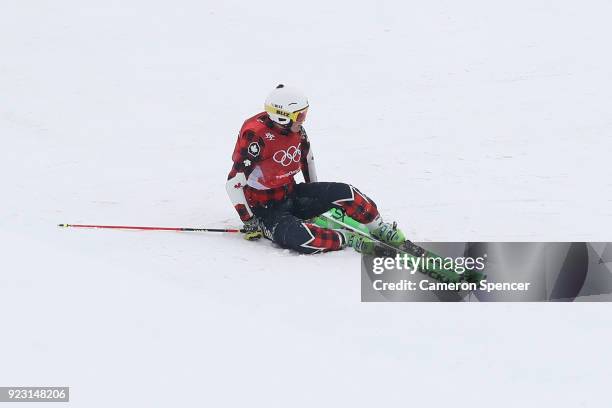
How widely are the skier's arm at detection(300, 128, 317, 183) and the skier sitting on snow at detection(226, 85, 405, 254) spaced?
13mm

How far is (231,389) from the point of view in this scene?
5234mm

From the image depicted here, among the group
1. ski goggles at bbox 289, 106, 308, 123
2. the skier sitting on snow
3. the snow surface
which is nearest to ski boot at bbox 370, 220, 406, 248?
the skier sitting on snow

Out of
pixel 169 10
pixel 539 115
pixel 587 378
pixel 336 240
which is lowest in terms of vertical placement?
pixel 587 378

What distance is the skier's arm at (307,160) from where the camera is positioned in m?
8.11

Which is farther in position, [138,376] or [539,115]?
[539,115]

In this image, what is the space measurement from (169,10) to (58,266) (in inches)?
400

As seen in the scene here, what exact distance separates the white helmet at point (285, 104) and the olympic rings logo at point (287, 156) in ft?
1.01

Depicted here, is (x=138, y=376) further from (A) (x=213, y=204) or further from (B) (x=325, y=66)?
(B) (x=325, y=66)

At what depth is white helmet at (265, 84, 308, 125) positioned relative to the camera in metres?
7.50

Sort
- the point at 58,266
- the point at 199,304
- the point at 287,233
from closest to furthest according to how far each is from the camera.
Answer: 1. the point at 199,304
2. the point at 58,266
3. the point at 287,233

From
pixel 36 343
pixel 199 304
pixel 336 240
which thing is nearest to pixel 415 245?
pixel 336 240

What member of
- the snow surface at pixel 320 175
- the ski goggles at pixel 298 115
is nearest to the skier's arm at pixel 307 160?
the ski goggles at pixel 298 115

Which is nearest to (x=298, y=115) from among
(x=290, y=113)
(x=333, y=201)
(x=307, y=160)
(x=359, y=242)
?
(x=290, y=113)

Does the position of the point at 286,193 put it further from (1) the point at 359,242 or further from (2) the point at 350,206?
(1) the point at 359,242
